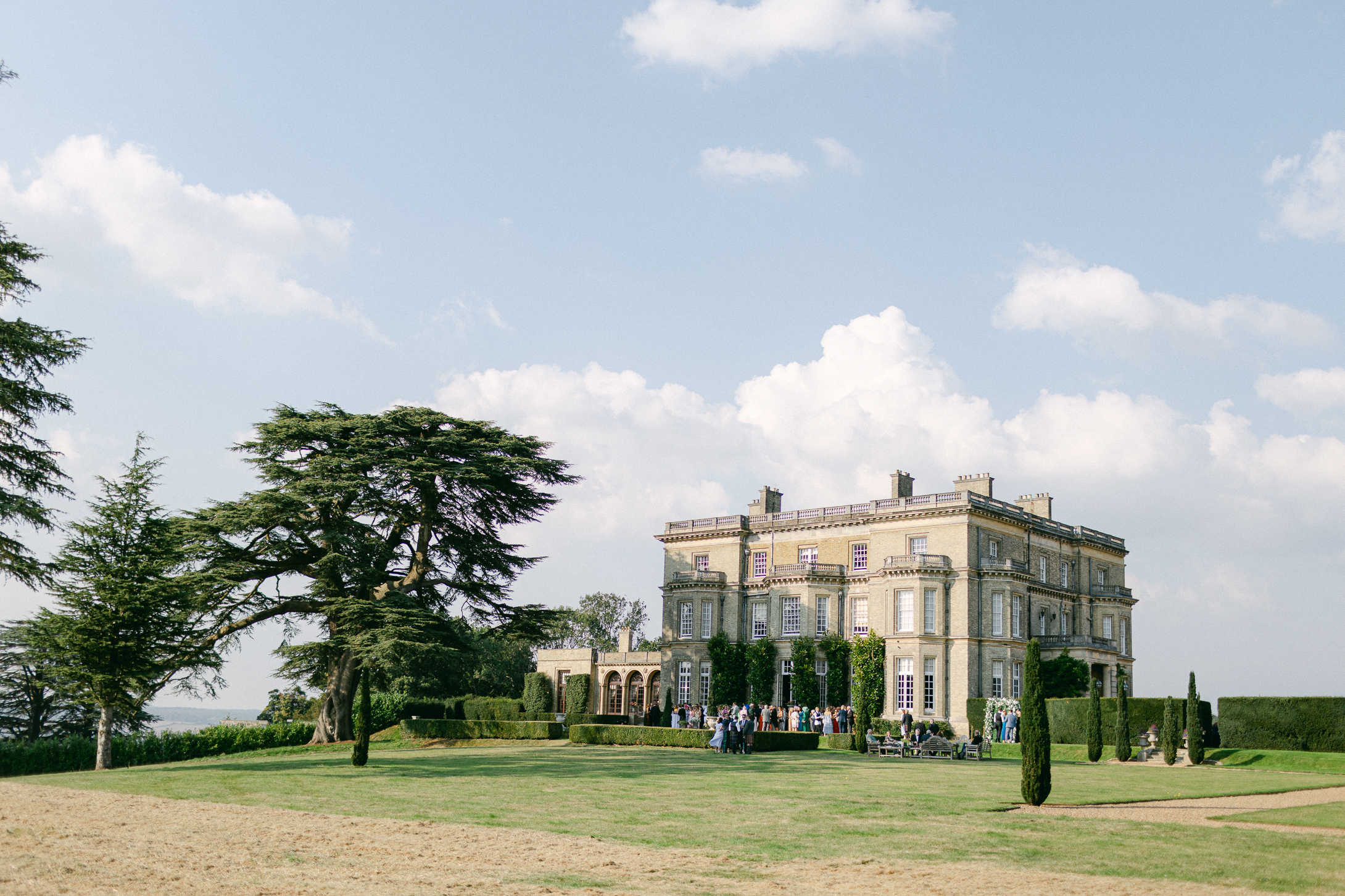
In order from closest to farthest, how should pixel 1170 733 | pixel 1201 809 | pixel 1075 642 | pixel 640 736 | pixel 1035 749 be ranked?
pixel 1035 749, pixel 1201 809, pixel 1170 733, pixel 640 736, pixel 1075 642

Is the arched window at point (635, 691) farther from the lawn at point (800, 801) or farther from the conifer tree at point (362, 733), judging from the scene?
the conifer tree at point (362, 733)

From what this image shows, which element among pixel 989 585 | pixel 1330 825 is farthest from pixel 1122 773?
pixel 989 585

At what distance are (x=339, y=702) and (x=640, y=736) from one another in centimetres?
1387

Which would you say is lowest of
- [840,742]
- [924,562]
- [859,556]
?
[840,742]

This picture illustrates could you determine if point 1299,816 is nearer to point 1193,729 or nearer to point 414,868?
point 414,868

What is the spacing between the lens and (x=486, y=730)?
44.4 meters

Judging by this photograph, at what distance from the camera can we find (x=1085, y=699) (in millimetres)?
41156

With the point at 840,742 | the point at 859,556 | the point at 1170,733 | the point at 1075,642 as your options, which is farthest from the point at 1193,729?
the point at 859,556

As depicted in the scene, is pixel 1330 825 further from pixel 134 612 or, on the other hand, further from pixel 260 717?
pixel 260 717

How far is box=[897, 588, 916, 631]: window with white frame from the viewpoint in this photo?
5472cm

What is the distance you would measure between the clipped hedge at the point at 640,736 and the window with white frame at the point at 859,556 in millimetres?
22521

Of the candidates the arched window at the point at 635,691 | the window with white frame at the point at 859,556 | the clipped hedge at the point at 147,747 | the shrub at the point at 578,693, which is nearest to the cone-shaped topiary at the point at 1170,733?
the window with white frame at the point at 859,556

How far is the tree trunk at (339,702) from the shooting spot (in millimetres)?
43594

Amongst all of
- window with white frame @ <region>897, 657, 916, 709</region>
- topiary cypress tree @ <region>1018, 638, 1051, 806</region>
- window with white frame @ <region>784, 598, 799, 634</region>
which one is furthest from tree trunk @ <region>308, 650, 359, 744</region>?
topiary cypress tree @ <region>1018, 638, 1051, 806</region>
